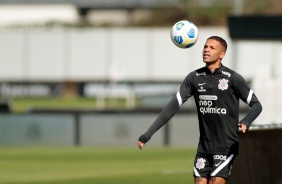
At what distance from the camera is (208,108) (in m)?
11.9

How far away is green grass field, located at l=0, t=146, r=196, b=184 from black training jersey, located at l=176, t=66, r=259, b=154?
825 cm

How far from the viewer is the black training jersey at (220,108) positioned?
11.9 m

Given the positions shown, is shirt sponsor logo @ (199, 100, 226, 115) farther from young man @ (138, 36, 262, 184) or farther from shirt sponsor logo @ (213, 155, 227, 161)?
shirt sponsor logo @ (213, 155, 227, 161)

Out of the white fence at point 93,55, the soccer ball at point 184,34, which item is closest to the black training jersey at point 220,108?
the soccer ball at point 184,34

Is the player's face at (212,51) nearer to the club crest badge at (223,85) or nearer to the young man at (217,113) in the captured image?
the young man at (217,113)

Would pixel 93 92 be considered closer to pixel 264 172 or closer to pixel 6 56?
pixel 6 56

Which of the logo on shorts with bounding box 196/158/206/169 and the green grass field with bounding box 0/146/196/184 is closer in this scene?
the logo on shorts with bounding box 196/158/206/169

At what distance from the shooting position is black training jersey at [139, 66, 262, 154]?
11.9 metres

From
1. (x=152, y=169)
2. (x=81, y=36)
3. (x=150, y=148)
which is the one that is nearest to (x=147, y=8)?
(x=81, y=36)

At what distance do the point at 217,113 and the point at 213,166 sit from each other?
0.60 meters

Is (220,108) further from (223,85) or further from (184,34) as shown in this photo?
(184,34)

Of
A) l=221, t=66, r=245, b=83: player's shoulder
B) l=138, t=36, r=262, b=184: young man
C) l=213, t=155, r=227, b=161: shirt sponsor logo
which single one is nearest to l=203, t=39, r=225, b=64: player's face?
l=138, t=36, r=262, b=184: young man

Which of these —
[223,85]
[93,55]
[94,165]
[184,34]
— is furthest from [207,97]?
[93,55]

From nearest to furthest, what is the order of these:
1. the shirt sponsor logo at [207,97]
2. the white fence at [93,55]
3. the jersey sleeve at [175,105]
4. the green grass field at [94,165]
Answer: the shirt sponsor logo at [207,97], the jersey sleeve at [175,105], the green grass field at [94,165], the white fence at [93,55]
